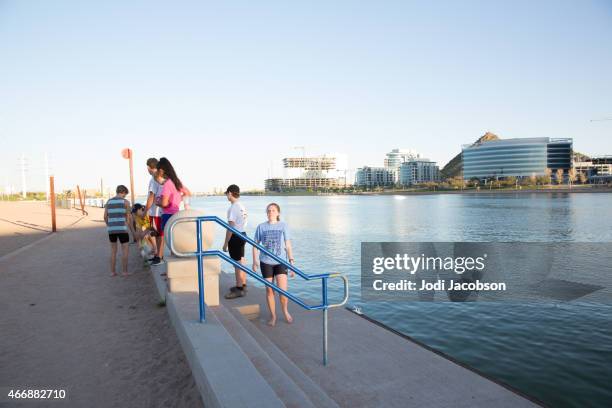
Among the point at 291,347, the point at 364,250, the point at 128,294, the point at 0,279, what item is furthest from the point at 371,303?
the point at 364,250

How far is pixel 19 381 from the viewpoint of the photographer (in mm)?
3711

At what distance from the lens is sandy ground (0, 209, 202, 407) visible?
351 cm

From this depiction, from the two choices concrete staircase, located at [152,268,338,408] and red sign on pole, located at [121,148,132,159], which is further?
red sign on pole, located at [121,148,132,159]

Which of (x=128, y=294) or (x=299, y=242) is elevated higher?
(x=128, y=294)

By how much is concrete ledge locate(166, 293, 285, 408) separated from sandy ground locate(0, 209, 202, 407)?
0.29m

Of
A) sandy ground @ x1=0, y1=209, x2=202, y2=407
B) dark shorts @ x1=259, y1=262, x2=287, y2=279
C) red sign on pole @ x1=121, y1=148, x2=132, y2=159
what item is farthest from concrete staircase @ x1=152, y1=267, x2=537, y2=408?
red sign on pole @ x1=121, y1=148, x2=132, y2=159

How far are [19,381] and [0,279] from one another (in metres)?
5.87

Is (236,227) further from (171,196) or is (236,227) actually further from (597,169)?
(597,169)

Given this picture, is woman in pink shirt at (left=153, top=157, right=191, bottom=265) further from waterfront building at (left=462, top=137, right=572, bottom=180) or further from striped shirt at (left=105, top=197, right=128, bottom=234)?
waterfront building at (left=462, top=137, right=572, bottom=180)

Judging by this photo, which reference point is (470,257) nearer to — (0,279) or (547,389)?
(547,389)

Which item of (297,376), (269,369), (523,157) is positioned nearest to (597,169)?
(523,157)

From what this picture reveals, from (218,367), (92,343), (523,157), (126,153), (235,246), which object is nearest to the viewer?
(218,367)

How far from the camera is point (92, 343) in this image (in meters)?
4.60

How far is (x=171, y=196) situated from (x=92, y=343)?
270cm
